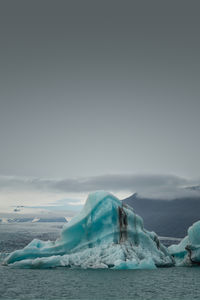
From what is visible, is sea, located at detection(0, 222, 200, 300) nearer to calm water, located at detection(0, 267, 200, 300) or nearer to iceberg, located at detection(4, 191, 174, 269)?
calm water, located at detection(0, 267, 200, 300)

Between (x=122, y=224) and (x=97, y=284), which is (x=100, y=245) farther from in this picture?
(x=97, y=284)

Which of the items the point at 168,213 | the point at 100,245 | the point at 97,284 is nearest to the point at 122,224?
the point at 100,245

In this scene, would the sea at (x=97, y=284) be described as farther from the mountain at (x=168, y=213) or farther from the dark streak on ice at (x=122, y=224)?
the mountain at (x=168, y=213)

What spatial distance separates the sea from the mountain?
255 feet

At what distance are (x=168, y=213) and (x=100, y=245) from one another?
10822 centimetres

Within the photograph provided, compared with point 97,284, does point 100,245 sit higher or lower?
higher

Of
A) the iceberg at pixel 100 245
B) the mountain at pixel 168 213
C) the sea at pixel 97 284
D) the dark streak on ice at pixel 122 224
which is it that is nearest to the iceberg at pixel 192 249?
the iceberg at pixel 100 245

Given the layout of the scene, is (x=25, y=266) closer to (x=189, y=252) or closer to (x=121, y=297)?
(x=121, y=297)

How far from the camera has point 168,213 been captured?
130 meters

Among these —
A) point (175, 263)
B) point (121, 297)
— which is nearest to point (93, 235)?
point (175, 263)

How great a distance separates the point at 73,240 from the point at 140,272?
6.38 m

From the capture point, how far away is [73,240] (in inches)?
1070

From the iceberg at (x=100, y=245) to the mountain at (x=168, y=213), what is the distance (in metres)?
72.7

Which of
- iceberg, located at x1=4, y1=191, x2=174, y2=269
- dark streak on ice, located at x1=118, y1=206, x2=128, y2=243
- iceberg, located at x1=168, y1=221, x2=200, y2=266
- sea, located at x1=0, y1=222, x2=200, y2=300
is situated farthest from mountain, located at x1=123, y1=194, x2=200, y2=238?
sea, located at x1=0, y1=222, x2=200, y2=300
